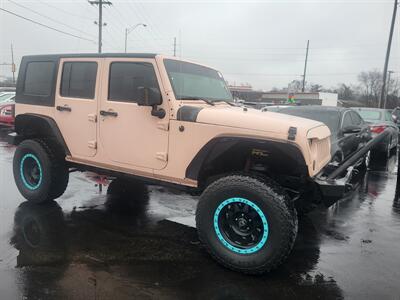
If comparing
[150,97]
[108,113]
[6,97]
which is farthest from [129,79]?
[6,97]

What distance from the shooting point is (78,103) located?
497 cm

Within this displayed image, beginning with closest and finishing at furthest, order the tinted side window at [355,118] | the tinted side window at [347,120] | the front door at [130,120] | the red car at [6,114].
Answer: the front door at [130,120]
the tinted side window at [347,120]
the tinted side window at [355,118]
the red car at [6,114]

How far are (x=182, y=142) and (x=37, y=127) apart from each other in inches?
102

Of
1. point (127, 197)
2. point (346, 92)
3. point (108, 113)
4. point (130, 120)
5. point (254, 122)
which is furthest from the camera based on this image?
point (346, 92)

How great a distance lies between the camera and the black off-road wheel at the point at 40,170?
211 inches

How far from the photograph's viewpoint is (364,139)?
28.2 feet

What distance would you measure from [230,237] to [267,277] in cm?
53

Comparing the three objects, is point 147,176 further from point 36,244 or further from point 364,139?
point 364,139

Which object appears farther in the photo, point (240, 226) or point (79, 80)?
point (79, 80)

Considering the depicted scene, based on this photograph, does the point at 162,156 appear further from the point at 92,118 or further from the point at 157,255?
the point at 92,118

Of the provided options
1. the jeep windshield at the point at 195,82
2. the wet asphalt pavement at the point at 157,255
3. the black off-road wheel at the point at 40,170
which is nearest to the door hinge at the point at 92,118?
the black off-road wheel at the point at 40,170

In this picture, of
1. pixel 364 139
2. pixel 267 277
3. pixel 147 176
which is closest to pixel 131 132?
pixel 147 176

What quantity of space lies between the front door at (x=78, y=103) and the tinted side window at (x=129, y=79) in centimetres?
26

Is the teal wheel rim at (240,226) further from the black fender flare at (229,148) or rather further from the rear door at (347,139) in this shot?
the rear door at (347,139)
